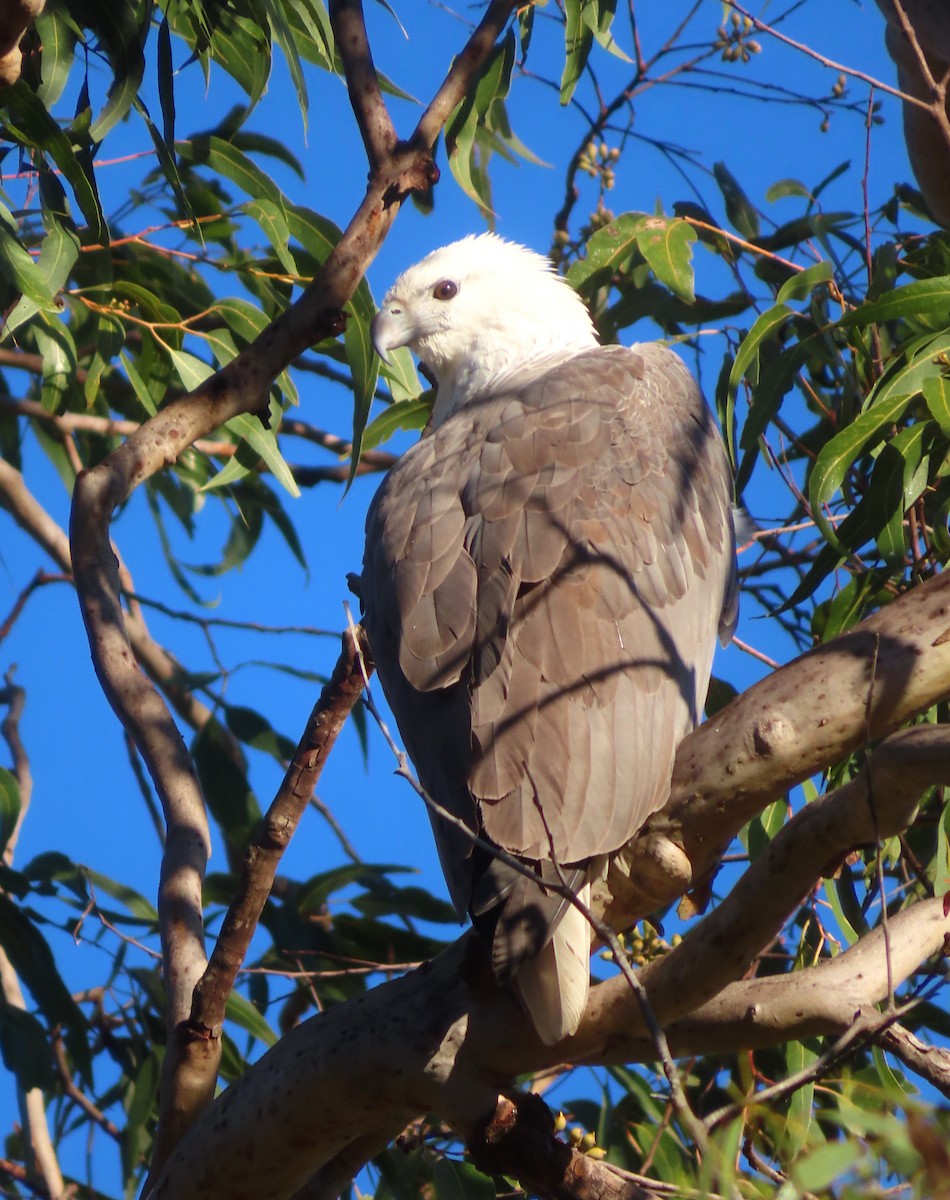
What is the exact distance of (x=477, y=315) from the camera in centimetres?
395

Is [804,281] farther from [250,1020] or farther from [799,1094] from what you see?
[250,1020]

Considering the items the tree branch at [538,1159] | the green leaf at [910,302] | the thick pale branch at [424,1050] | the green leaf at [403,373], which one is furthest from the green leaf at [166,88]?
the tree branch at [538,1159]

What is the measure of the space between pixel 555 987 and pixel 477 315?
2325mm

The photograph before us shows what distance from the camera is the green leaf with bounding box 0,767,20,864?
3760 millimetres

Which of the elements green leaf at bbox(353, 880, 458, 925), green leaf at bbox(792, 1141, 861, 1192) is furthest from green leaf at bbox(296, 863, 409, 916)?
green leaf at bbox(792, 1141, 861, 1192)

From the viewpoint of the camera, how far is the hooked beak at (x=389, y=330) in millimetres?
3709

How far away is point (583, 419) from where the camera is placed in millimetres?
2941

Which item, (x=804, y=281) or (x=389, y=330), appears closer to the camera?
(x=804, y=281)

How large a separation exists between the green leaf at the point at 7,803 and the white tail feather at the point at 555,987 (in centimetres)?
212

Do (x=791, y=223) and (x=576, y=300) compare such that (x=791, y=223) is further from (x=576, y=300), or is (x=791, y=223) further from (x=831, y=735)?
(x=831, y=735)

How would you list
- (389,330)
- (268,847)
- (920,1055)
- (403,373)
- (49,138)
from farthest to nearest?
(403,373), (389,330), (49,138), (268,847), (920,1055)

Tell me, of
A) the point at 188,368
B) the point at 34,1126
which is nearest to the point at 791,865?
the point at 188,368

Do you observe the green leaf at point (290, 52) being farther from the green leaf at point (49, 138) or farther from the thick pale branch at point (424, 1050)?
the thick pale branch at point (424, 1050)

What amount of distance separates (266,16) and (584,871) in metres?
2.35
